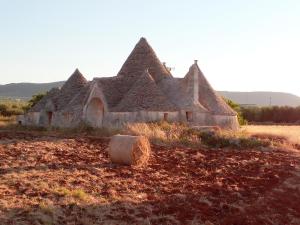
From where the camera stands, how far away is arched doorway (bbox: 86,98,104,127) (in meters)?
33.4

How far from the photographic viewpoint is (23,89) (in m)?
185

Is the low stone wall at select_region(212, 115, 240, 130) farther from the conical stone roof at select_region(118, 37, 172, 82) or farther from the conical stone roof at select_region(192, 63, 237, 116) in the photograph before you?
the conical stone roof at select_region(118, 37, 172, 82)

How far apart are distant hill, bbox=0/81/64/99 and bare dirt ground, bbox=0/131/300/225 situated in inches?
6380

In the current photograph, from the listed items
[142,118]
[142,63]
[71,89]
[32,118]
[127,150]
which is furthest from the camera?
[32,118]

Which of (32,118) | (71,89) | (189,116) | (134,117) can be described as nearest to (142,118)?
(134,117)

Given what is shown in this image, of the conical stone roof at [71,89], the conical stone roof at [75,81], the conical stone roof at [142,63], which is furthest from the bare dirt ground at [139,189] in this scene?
the conical stone roof at [75,81]

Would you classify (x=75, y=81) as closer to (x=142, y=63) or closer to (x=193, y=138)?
(x=142, y=63)

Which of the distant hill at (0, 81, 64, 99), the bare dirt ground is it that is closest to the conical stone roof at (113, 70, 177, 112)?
the bare dirt ground

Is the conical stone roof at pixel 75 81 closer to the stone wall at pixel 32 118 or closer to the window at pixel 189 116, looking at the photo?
the stone wall at pixel 32 118

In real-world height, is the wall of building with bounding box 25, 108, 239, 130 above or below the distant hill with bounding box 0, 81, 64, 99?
below

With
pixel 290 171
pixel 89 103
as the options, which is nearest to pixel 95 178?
pixel 290 171

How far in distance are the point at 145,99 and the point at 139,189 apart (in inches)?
774

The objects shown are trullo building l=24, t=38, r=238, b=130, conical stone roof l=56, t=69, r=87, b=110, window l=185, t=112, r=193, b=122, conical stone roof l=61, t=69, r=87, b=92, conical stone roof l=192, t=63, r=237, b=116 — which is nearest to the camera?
trullo building l=24, t=38, r=238, b=130

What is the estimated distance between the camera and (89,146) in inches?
769
